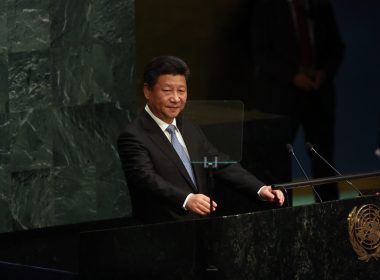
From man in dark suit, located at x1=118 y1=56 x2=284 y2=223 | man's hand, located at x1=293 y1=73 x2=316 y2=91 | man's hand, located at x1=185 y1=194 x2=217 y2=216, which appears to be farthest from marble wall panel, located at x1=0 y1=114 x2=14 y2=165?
man's hand, located at x1=185 y1=194 x2=217 y2=216

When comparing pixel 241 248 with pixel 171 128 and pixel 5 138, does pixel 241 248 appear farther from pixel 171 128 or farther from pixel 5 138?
pixel 5 138

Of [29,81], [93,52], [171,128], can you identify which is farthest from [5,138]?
[171,128]

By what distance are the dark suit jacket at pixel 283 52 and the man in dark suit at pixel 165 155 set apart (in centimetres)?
322

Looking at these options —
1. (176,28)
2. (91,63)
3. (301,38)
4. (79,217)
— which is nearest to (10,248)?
(79,217)

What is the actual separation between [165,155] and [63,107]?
2265 millimetres

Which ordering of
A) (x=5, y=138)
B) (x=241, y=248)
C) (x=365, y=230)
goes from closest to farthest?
(x=241, y=248), (x=365, y=230), (x=5, y=138)

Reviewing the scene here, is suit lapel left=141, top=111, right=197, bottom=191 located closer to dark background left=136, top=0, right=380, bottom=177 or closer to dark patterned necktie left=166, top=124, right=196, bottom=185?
dark patterned necktie left=166, top=124, right=196, bottom=185

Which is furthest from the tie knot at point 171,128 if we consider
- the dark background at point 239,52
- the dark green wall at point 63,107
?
the dark background at point 239,52

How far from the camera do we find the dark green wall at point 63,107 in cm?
857

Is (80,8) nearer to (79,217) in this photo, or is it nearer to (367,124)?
(79,217)

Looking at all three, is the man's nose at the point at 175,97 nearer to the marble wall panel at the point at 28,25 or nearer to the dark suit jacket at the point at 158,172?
the dark suit jacket at the point at 158,172

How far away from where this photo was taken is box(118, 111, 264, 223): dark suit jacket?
6488mm

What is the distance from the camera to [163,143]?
6.68 m

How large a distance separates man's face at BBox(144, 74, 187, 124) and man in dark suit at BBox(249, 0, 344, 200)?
332 centimetres
